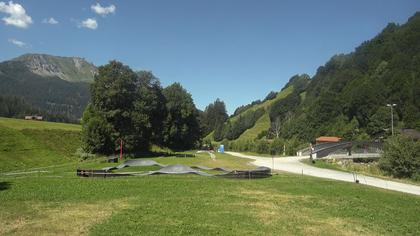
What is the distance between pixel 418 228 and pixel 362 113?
398 feet

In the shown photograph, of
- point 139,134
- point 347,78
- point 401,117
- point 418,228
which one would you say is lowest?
point 418,228

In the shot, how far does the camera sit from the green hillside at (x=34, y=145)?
49281 mm

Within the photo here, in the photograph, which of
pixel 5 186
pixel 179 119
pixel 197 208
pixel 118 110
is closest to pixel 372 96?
pixel 179 119

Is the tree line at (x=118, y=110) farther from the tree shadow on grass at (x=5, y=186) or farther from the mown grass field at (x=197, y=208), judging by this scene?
the tree shadow on grass at (x=5, y=186)

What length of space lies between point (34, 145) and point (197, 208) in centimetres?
4703

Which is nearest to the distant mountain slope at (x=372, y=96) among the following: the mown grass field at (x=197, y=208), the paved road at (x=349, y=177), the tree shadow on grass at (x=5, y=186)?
the paved road at (x=349, y=177)

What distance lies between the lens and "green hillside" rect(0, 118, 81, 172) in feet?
162

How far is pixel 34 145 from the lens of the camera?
193 ft

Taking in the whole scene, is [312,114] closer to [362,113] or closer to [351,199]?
[362,113]

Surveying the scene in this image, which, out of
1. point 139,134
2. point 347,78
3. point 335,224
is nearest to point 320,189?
point 335,224

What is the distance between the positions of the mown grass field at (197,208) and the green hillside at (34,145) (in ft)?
78.9

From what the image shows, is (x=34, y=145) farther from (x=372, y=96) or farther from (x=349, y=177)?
(x=372, y=96)

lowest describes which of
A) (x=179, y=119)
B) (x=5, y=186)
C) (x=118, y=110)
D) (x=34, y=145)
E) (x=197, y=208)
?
(x=197, y=208)

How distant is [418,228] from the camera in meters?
15.4
